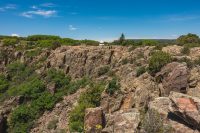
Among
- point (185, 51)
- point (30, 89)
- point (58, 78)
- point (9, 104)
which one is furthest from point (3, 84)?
point (185, 51)

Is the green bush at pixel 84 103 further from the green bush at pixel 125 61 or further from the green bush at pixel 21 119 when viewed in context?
the green bush at pixel 21 119

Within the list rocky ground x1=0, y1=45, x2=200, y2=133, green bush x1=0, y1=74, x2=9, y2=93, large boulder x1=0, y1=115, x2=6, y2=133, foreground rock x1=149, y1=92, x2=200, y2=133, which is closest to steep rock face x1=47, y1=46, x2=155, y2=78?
rocky ground x1=0, y1=45, x2=200, y2=133

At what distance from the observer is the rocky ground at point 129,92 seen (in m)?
27.1

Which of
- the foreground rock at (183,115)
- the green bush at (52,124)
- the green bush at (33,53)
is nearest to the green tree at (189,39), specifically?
the green bush at (52,124)

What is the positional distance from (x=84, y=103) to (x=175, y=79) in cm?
1418

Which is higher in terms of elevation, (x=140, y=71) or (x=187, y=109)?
(x=187, y=109)

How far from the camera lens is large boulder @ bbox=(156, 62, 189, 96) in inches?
1559

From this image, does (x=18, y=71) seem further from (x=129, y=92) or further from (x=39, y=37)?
(x=129, y=92)

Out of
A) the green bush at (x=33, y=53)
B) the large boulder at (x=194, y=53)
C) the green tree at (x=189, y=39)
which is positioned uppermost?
the green tree at (x=189, y=39)

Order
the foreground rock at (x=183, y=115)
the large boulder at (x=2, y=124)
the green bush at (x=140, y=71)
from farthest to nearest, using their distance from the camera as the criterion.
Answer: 1. the large boulder at (x=2, y=124)
2. the green bush at (x=140, y=71)
3. the foreground rock at (x=183, y=115)

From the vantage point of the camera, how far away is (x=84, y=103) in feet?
159

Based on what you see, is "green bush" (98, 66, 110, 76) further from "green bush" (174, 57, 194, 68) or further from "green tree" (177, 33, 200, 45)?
"green bush" (174, 57, 194, 68)

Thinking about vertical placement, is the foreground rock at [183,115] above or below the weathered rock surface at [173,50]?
below

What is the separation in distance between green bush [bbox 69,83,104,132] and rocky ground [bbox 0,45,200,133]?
1.12m
